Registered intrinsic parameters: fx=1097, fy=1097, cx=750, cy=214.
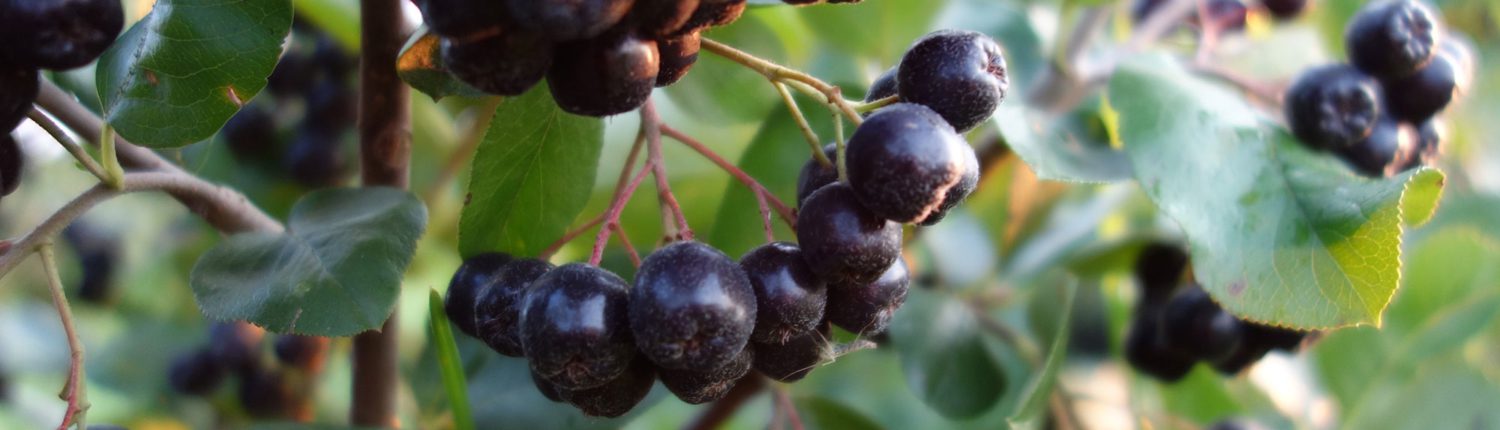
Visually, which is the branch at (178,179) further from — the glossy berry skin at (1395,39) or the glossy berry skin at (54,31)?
the glossy berry skin at (1395,39)

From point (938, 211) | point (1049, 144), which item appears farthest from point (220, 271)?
point (1049, 144)

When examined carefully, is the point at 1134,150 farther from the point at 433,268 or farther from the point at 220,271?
the point at 433,268

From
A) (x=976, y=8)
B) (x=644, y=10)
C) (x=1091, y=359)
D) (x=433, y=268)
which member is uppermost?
(x=644, y=10)

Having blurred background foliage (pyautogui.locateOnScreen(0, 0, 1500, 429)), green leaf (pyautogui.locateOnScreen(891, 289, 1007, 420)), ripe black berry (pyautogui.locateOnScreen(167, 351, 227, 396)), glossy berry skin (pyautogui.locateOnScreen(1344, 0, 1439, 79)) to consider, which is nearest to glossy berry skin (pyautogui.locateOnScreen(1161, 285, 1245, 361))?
blurred background foliage (pyautogui.locateOnScreen(0, 0, 1500, 429))

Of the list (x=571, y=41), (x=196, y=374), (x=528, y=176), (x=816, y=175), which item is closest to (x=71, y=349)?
(x=528, y=176)

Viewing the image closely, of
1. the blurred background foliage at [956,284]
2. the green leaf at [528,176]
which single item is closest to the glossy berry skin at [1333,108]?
the blurred background foliage at [956,284]

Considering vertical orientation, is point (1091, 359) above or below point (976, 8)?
below

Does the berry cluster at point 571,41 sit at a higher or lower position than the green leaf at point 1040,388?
higher

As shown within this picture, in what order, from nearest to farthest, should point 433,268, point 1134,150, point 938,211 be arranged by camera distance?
1. point 938,211
2. point 1134,150
3. point 433,268
